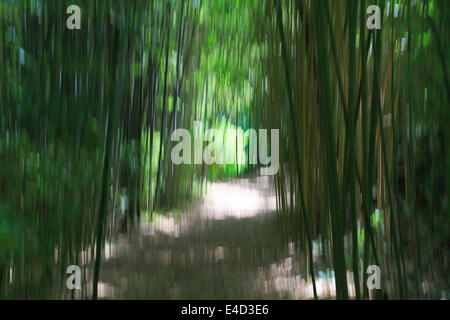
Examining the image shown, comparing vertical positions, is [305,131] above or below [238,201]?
above

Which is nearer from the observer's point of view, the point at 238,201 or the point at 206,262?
the point at 206,262

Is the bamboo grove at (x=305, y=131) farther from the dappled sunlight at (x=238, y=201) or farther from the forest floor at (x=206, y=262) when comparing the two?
the dappled sunlight at (x=238, y=201)

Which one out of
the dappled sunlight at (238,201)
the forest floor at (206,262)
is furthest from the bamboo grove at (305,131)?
the dappled sunlight at (238,201)

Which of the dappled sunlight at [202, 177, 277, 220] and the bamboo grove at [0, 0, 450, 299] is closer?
the bamboo grove at [0, 0, 450, 299]

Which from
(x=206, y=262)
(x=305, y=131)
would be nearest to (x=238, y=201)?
(x=206, y=262)

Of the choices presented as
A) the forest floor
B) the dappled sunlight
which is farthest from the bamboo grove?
the dappled sunlight

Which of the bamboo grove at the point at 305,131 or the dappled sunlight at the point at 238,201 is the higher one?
the bamboo grove at the point at 305,131

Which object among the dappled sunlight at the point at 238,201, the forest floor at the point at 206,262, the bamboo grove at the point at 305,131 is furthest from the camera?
the dappled sunlight at the point at 238,201

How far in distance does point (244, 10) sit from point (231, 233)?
76.0 inches

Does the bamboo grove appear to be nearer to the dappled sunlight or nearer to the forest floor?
the forest floor

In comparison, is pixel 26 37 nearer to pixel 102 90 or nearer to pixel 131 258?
pixel 102 90

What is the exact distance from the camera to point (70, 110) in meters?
1.00

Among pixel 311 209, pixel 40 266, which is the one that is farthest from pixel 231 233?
pixel 40 266

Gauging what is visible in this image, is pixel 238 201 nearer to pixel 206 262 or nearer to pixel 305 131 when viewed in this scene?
pixel 206 262
